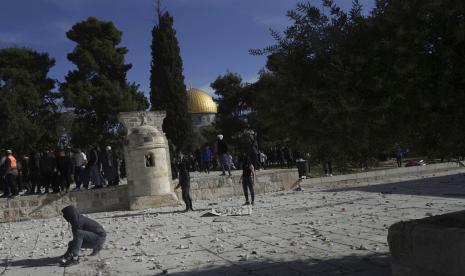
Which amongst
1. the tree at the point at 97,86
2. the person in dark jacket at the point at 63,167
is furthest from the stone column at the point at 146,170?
the tree at the point at 97,86

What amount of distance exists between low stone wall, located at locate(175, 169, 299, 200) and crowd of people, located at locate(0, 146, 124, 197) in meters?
2.76

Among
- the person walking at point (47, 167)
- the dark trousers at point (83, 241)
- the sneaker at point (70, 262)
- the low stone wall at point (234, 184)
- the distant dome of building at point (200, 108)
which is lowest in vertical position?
the sneaker at point (70, 262)

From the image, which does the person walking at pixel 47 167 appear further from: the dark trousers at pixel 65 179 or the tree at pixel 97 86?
the tree at pixel 97 86

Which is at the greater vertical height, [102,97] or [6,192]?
[102,97]

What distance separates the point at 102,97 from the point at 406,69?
39.1 meters

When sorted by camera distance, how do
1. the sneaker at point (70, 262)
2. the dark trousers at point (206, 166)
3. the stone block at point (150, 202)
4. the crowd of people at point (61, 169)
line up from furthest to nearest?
the dark trousers at point (206, 166)
the crowd of people at point (61, 169)
the stone block at point (150, 202)
the sneaker at point (70, 262)

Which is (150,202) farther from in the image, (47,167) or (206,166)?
(206,166)

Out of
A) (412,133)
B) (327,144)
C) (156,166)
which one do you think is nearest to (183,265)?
(327,144)

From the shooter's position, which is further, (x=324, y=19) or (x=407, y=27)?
(x=324, y=19)

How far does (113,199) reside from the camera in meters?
15.6

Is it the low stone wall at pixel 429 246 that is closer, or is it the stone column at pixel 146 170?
the low stone wall at pixel 429 246

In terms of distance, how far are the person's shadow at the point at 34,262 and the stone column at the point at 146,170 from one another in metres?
7.10

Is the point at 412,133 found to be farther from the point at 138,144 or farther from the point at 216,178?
the point at 216,178

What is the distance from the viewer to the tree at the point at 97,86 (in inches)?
1602
